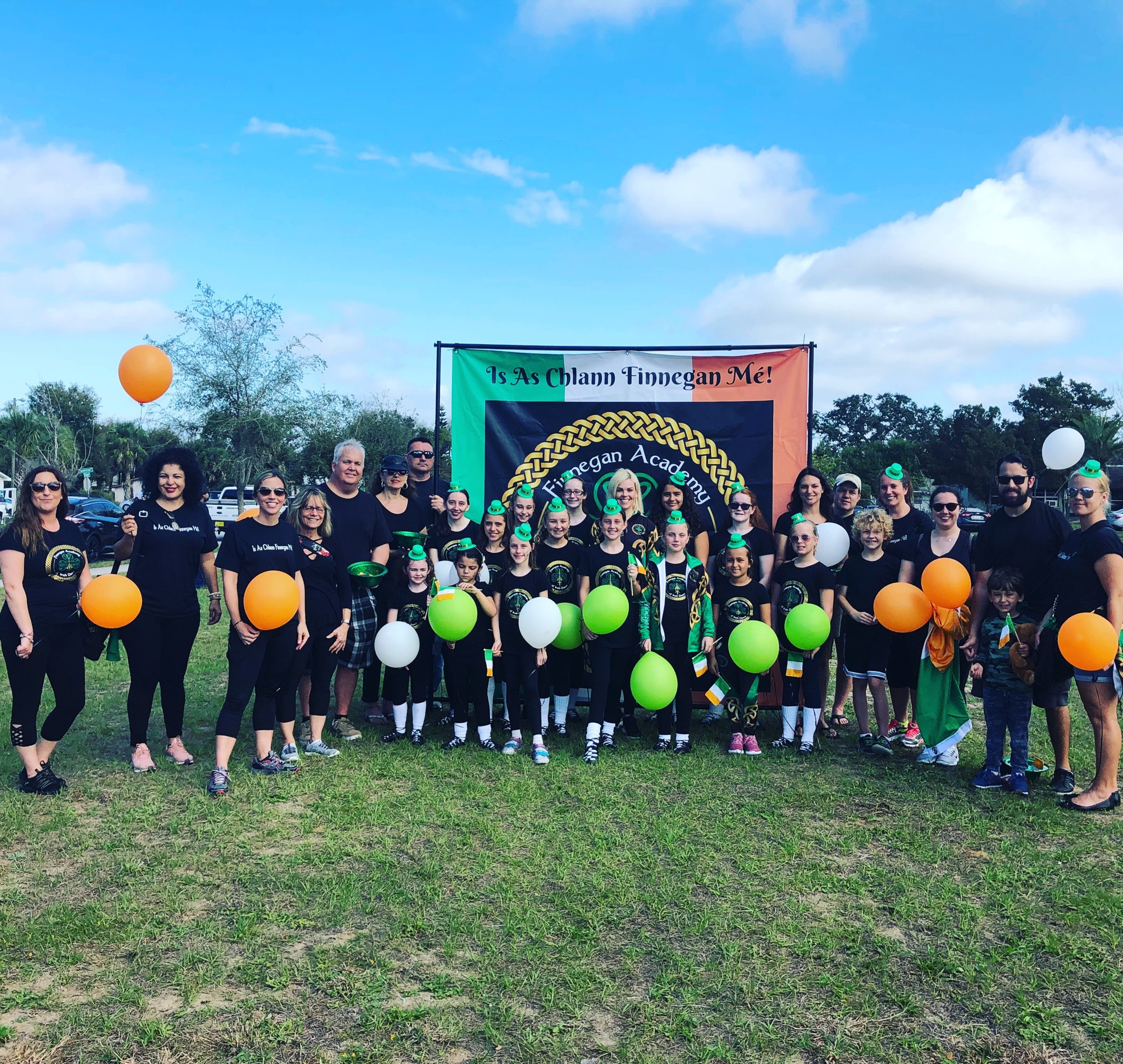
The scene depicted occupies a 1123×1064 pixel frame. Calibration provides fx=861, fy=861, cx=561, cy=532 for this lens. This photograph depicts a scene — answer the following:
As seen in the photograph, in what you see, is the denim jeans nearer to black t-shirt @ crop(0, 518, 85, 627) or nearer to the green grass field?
the green grass field

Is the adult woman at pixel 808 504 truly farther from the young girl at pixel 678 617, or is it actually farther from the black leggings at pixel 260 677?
the black leggings at pixel 260 677

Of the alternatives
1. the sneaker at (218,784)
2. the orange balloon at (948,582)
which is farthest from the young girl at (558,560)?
the orange balloon at (948,582)

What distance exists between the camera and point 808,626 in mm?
5285

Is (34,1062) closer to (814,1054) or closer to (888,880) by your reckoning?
(814,1054)

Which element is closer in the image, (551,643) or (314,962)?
(314,962)

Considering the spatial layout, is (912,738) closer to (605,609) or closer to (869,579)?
(869,579)

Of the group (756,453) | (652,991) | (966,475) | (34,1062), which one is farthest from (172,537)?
(966,475)

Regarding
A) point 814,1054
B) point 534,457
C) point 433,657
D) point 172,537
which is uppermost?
point 534,457

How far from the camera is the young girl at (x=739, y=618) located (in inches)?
215

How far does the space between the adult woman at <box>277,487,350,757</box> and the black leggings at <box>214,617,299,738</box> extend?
154 millimetres

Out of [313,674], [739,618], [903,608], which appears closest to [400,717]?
[313,674]

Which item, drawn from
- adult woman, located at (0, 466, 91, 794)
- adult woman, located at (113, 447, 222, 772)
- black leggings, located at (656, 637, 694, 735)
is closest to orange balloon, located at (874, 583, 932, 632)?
black leggings, located at (656, 637, 694, 735)

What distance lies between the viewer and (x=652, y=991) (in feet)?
9.19

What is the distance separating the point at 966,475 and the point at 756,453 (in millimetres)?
45452
